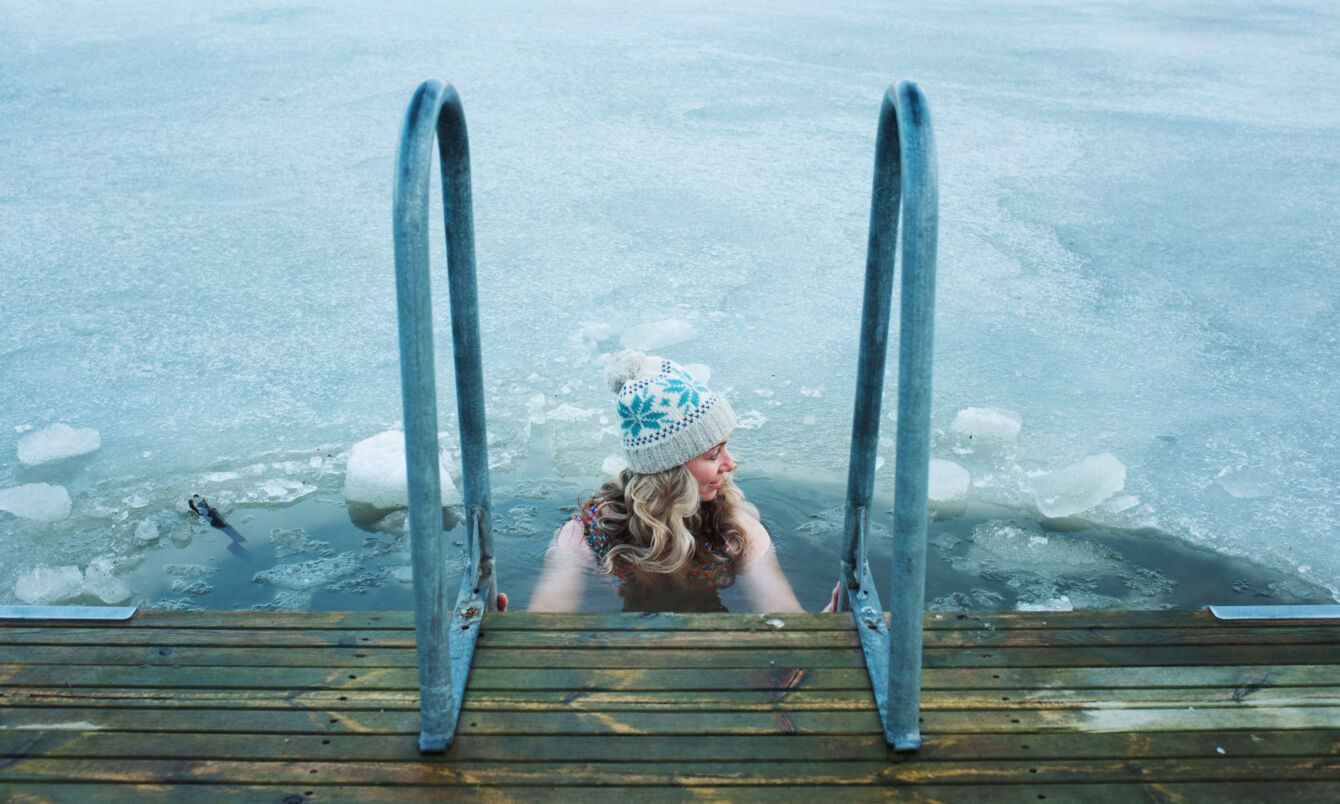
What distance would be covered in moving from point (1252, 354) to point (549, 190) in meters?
3.11

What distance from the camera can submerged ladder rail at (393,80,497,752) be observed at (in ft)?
4.26

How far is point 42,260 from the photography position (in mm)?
4559

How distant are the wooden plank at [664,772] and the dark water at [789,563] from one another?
124cm

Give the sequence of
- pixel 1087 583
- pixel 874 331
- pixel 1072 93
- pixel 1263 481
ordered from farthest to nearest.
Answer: pixel 1072 93 < pixel 1263 481 < pixel 1087 583 < pixel 874 331

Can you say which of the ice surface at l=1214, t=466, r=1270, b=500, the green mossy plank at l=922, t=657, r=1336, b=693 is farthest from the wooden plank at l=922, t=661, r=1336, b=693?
the ice surface at l=1214, t=466, r=1270, b=500

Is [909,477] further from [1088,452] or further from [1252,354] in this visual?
[1252,354]

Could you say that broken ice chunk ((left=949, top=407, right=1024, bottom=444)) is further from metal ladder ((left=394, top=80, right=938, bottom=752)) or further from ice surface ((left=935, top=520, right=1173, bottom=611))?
metal ladder ((left=394, top=80, right=938, bottom=752))

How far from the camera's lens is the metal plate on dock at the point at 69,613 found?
6.21ft

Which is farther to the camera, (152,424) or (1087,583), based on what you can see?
(152,424)

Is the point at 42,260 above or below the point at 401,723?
Answer: below

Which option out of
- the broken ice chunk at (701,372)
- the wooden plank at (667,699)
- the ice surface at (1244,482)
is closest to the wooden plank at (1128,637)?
the wooden plank at (667,699)

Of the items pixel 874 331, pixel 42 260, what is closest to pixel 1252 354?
pixel 874 331

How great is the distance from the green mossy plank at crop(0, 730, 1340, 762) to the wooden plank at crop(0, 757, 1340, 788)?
1 cm

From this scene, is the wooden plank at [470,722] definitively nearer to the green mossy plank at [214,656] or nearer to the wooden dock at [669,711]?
the wooden dock at [669,711]
